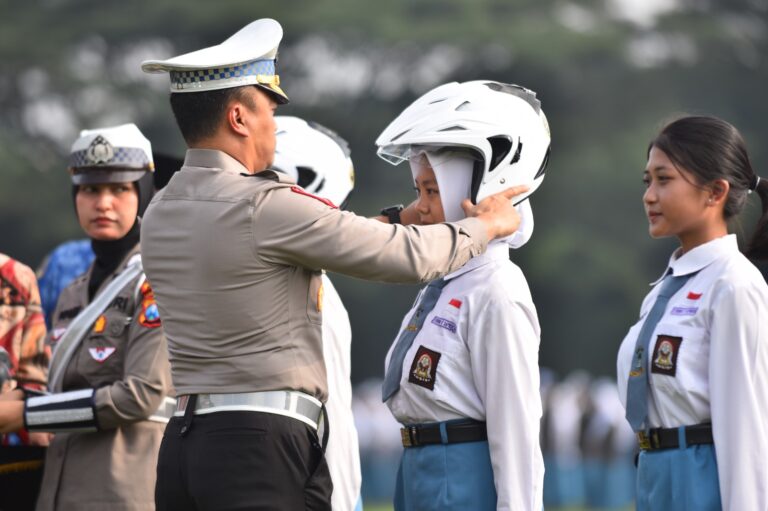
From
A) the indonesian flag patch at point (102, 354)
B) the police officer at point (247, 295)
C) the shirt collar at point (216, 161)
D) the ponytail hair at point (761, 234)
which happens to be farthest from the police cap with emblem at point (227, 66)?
the ponytail hair at point (761, 234)

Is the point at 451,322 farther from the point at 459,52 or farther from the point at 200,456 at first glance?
the point at 459,52

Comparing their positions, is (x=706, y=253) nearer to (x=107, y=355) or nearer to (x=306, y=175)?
(x=306, y=175)

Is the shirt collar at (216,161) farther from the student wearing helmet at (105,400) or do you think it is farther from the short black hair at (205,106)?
the student wearing helmet at (105,400)

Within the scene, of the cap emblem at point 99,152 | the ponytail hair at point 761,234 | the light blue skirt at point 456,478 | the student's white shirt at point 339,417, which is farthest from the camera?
the cap emblem at point 99,152

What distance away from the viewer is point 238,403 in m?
4.59

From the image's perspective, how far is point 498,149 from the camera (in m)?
5.08

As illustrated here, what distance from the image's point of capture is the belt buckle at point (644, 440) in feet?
17.2

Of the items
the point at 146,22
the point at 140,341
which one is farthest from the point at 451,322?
the point at 146,22

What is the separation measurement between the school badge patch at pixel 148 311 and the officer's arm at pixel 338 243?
125 cm

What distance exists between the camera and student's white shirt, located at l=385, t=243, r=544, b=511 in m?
4.86

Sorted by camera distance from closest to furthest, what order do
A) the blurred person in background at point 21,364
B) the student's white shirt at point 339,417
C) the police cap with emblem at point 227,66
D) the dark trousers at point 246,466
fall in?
the dark trousers at point 246,466 < the police cap with emblem at point 227,66 < the student's white shirt at point 339,417 < the blurred person in background at point 21,364

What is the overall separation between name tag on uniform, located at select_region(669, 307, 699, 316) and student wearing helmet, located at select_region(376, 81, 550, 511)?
534 mm

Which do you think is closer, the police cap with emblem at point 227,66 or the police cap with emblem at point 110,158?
the police cap with emblem at point 227,66

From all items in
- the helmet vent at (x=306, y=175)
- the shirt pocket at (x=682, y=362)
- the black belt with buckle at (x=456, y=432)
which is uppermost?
the helmet vent at (x=306, y=175)
